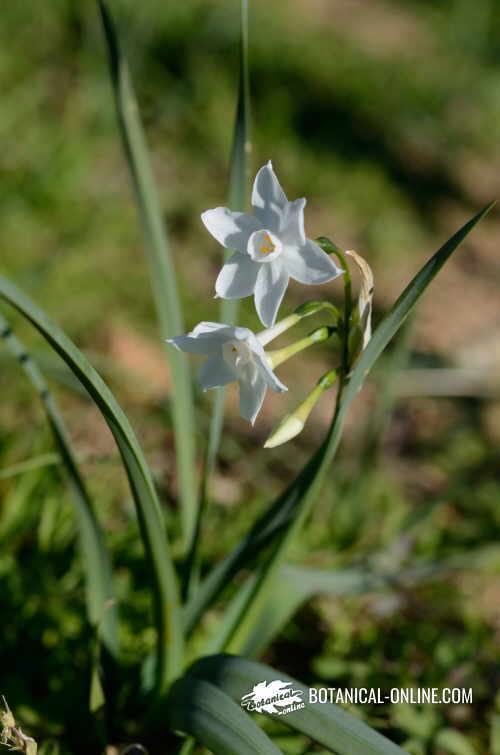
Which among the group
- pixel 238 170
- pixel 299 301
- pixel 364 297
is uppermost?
pixel 238 170

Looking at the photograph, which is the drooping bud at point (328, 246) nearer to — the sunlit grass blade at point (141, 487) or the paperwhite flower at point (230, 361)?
the paperwhite flower at point (230, 361)

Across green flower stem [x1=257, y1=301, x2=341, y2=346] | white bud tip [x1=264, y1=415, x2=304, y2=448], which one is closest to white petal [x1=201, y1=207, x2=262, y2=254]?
green flower stem [x1=257, y1=301, x2=341, y2=346]

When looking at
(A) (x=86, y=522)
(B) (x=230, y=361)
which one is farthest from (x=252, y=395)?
(A) (x=86, y=522)

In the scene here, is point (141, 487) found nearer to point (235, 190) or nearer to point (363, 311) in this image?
point (363, 311)

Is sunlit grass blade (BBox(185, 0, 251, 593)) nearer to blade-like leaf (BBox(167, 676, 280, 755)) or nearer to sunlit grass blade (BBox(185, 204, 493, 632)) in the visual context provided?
sunlit grass blade (BBox(185, 204, 493, 632))

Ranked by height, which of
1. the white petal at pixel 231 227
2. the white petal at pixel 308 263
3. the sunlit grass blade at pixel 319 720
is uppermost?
the white petal at pixel 231 227

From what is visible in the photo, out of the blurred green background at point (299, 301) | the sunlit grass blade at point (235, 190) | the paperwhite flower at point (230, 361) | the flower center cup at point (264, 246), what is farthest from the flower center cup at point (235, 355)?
the blurred green background at point (299, 301)
